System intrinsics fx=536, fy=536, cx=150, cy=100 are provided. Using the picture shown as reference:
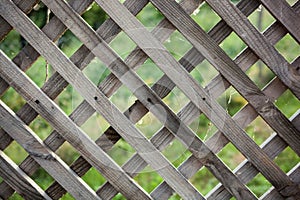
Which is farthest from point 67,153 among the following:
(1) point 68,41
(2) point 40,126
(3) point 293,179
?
(3) point 293,179

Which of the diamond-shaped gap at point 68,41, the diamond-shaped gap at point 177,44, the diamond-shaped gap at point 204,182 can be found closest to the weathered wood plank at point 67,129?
the diamond-shaped gap at point 177,44

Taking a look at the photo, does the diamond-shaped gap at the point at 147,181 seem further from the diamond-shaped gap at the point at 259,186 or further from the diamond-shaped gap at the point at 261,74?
the diamond-shaped gap at the point at 261,74

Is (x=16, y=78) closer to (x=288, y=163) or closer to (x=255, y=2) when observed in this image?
(x=255, y=2)

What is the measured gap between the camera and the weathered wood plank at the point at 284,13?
1.87m

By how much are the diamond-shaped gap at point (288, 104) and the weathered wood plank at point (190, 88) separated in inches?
43.9

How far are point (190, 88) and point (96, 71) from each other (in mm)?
361

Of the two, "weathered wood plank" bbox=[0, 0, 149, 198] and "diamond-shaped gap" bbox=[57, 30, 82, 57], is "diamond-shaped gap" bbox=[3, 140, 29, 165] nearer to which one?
"diamond-shaped gap" bbox=[57, 30, 82, 57]

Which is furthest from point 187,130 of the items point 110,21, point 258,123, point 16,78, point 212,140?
point 258,123

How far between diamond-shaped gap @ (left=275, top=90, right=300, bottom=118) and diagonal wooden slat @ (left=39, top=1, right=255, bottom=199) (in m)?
1.16

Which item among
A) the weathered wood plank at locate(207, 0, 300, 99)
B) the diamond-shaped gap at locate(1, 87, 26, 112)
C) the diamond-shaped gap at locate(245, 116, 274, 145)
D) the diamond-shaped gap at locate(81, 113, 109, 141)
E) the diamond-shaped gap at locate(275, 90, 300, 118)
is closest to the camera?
the weathered wood plank at locate(207, 0, 300, 99)

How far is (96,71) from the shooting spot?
201 centimetres

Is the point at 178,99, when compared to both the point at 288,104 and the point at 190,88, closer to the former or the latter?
the point at 190,88

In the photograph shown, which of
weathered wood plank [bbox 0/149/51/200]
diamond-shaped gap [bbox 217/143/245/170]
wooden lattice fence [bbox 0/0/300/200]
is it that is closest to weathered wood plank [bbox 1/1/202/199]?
wooden lattice fence [bbox 0/0/300/200]

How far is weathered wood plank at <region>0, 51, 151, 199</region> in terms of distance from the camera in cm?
196
